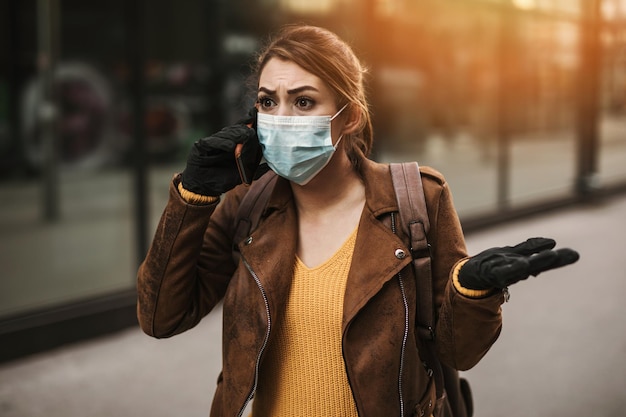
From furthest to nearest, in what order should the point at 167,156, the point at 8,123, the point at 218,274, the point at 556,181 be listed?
the point at 556,181 < the point at 167,156 < the point at 8,123 < the point at 218,274

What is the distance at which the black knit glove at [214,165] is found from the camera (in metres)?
2.04

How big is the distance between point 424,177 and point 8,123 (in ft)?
13.0

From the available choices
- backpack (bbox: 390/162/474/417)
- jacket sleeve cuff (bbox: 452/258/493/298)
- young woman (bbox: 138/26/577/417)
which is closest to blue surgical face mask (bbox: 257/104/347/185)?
young woman (bbox: 138/26/577/417)

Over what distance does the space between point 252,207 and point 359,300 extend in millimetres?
486

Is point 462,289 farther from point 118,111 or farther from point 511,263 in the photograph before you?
point 118,111

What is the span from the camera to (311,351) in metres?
2.10

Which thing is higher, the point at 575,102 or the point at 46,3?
the point at 46,3

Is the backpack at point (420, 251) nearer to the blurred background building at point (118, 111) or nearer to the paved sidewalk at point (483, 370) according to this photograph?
the paved sidewalk at point (483, 370)

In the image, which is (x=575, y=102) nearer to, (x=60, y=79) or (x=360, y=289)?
(x=60, y=79)

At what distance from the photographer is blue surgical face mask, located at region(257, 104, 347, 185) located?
222cm

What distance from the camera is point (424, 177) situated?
221 cm

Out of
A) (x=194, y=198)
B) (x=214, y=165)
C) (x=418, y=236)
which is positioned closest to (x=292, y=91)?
(x=214, y=165)

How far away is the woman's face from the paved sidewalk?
2.56m

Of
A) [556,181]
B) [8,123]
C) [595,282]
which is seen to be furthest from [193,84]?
[556,181]
